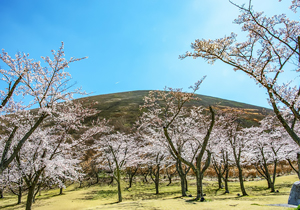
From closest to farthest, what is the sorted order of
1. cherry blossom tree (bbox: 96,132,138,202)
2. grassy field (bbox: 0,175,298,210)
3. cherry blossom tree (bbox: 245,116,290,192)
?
grassy field (bbox: 0,175,298,210) → cherry blossom tree (bbox: 245,116,290,192) → cherry blossom tree (bbox: 96,132,138,202)

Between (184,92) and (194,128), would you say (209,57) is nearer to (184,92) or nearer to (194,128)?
(184,92)

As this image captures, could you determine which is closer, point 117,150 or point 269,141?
point 269,141

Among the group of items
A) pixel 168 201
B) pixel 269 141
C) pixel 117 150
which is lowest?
pixel 168 201

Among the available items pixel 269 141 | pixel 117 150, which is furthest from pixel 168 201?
pixel 269 141

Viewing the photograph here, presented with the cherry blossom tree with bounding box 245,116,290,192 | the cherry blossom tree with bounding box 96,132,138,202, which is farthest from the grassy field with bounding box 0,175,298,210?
the cherry blossom tree with bounding box 96,132,138,202

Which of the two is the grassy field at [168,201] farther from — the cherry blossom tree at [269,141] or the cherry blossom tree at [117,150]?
the cherry blossom tree at [117,150]

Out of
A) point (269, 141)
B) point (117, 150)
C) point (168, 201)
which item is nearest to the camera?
point (168, 201)

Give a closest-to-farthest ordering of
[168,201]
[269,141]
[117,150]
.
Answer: [168,201] < [269,141] < [117,150]

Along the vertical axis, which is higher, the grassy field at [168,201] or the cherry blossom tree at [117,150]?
the cherry blossom tree at [117,150]

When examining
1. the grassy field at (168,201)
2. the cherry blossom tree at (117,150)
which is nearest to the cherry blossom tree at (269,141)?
the grassy field at (168,201)

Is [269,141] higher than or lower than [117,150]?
higher

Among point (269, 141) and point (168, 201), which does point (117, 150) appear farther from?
point (269, 141)

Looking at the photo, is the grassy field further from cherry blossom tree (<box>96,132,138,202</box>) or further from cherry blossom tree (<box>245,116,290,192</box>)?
cherry blossom tree (<box>96,132,138,202</box>)

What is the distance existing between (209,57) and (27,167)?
1408 centimetres
